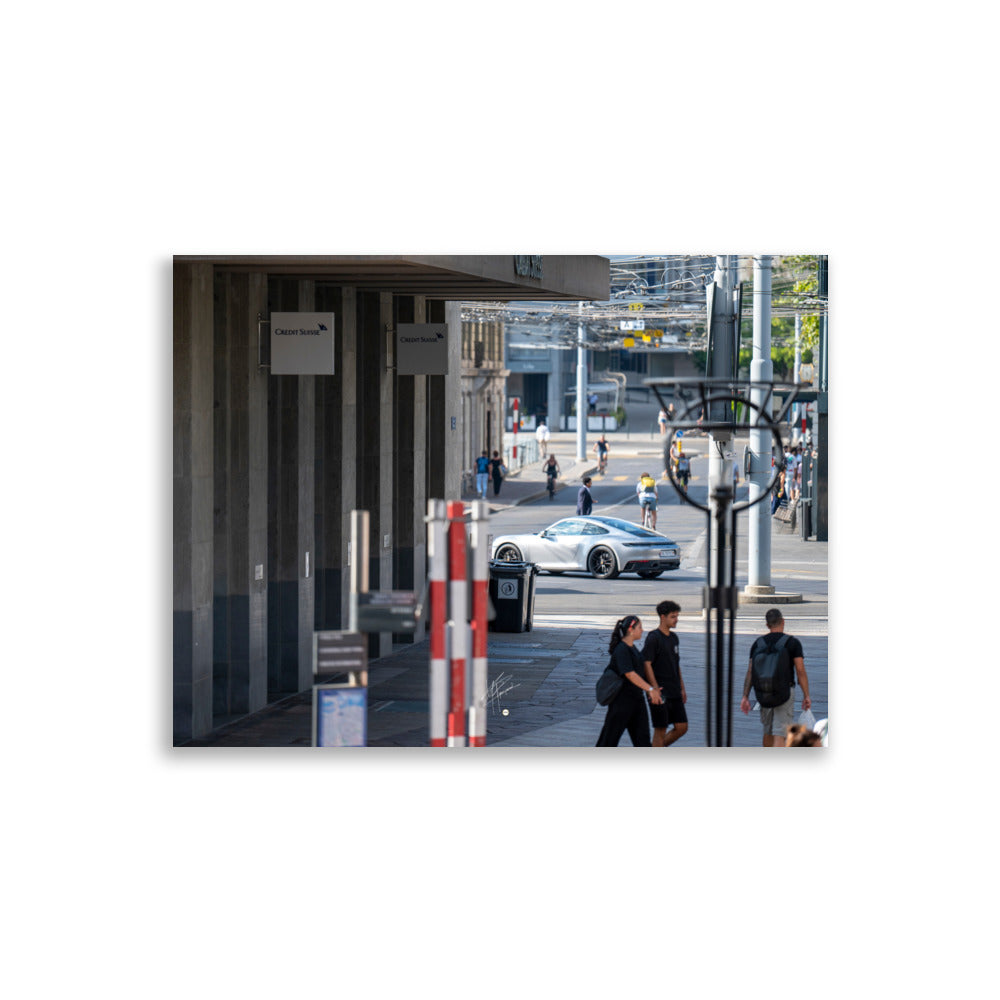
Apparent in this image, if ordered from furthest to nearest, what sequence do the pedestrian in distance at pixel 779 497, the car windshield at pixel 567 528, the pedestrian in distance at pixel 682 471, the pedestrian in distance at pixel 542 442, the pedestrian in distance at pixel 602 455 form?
the pedestrian in distance at pixel 542 442 < the pedestrian in distance at pixel 602 455 < the car windshield at pixel 567 528 < the pedestrian in distance at pixel 779 497 < the pedestrian in distance at pixel 682 471

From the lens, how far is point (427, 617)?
1038 cm

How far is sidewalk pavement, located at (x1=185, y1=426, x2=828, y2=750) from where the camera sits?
482 inches

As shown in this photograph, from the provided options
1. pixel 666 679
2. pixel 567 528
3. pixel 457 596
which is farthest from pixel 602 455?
pixel 457 596

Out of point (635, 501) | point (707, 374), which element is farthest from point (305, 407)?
point (635, 501)

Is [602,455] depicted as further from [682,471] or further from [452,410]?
[682,471]

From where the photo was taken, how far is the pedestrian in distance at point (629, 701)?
12102 millimetres

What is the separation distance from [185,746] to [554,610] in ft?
Result: 23.7

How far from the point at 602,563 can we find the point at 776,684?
10.6 metres

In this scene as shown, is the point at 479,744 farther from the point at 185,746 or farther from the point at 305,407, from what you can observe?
the point at 305,407

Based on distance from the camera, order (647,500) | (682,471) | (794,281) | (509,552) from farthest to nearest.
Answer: (647,500) → (794,281) → (509,552) → (682,471)

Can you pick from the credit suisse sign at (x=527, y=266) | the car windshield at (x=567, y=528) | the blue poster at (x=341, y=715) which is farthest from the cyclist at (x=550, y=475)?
the blue poster at (x=341, y=715)

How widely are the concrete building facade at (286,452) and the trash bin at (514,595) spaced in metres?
1.04

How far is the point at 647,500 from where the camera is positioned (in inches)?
1123

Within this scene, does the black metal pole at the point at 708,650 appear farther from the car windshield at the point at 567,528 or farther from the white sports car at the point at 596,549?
the car windshield at the point at 567,528
